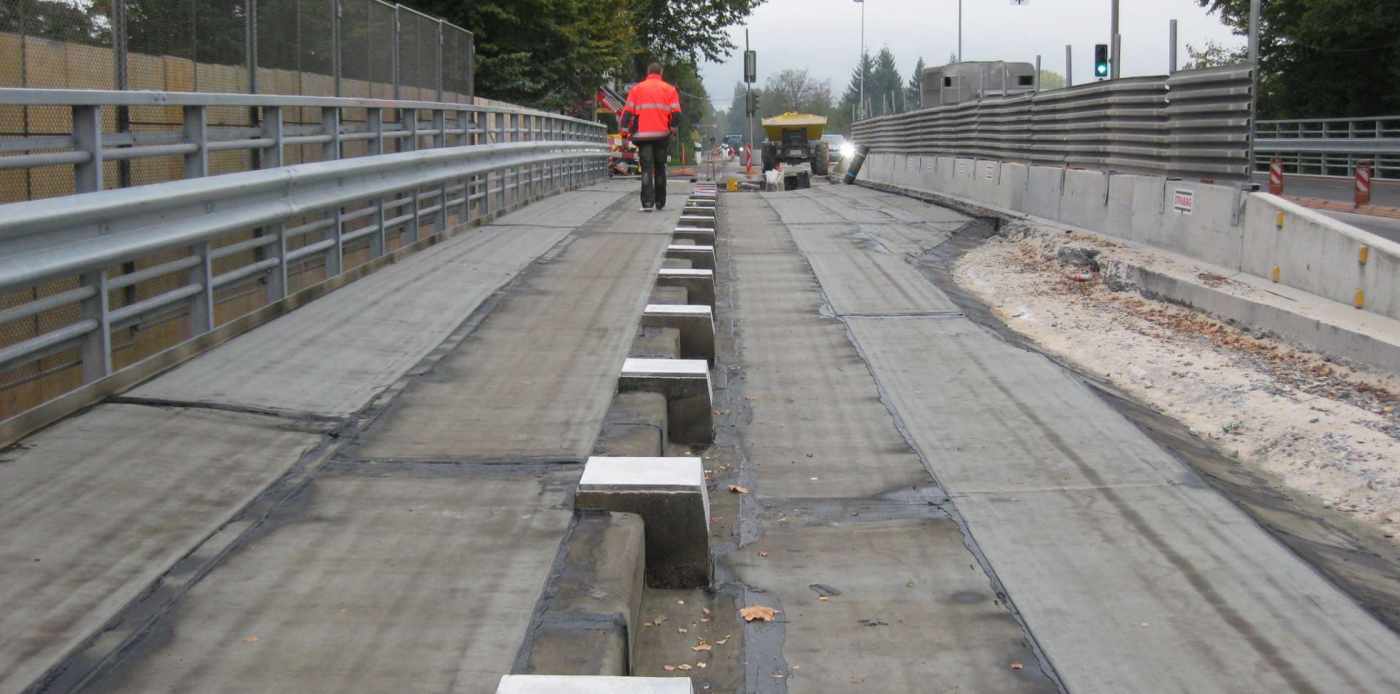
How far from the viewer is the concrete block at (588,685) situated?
3.16m

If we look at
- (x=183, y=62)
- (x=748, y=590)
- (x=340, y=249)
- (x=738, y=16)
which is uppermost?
(x=738, y=16)

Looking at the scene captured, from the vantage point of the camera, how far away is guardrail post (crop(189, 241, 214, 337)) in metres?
7.60

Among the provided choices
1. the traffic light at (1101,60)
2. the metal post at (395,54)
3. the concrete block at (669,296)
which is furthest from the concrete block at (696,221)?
the traffic light at (1101,60)

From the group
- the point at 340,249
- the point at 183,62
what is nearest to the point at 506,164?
the point at 340,249

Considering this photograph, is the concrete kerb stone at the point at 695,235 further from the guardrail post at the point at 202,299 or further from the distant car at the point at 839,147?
the distant car at the point at 839,147

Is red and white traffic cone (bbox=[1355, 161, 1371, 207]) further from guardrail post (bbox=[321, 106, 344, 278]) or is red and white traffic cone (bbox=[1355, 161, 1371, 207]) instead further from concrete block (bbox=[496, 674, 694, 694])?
concrete block (bbox=[496, 674, 694, 694])

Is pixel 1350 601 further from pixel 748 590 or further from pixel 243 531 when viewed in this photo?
pixel 243 531

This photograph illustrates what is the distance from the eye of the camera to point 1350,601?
472 centimetres

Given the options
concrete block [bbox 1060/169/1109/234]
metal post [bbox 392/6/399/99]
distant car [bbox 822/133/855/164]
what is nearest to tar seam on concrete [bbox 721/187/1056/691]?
metal post [bbox 392/6/399/99]

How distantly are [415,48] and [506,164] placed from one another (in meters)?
1.65

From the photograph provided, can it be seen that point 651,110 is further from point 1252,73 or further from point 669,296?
point 669,296

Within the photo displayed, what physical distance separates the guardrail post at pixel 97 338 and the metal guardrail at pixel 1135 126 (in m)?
9.14

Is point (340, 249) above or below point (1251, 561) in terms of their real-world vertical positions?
above

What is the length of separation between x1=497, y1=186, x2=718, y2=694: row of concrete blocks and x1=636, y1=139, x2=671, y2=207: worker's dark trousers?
38.0 ft
